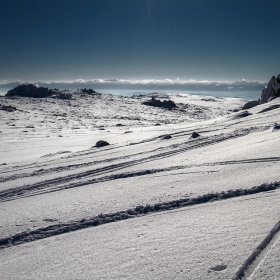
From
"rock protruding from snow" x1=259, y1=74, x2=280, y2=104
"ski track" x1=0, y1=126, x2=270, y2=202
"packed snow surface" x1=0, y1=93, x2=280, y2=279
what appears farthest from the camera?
"rock protruding from snow" x1=259, y1=74, x2=280, y2=104

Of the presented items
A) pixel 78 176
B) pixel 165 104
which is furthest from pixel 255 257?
pixel 165 104

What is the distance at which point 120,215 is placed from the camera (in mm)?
2818

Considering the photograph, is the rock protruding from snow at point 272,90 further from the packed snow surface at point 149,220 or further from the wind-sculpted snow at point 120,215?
the wind-sculpted snow at point 120,215

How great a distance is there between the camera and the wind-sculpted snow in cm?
253

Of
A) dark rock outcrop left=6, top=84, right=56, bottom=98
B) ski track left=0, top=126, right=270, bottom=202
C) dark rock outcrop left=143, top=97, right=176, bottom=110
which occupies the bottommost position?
ski track left=0, top=126, right=270, bottom=202

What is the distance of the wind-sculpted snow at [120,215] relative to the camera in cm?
253

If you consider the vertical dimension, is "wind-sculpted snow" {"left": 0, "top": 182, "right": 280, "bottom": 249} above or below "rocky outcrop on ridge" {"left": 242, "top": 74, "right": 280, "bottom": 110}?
below

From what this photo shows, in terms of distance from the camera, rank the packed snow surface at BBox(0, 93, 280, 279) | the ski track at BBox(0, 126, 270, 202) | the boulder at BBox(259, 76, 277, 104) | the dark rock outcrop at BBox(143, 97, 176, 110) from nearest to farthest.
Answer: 1. the packed snow surface at BBox(0, 93, 280, 279)
2. the ski track at BBox(0, 126, 270, 202)
3. the boulder at BBox(259, 76, 277, 104)
4. the dark rock outcrop at BBox(143, 97, 176, 110)

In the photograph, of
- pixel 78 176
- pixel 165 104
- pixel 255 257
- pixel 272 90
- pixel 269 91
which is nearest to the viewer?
pixel 255 257

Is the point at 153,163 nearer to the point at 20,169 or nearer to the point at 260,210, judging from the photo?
the point at 260,210

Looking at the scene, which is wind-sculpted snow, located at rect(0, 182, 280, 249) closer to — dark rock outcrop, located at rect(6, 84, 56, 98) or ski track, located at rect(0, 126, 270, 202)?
ski track, located at rect(0, 126, 270, 202)

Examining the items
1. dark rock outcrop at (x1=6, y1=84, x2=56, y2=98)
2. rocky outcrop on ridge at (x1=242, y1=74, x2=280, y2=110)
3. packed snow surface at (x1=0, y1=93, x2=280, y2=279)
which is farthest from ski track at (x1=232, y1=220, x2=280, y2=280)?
dark rock outcrop at (x1=6, y1=84, x2=56, y2=98)

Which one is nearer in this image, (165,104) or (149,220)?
(149,220)

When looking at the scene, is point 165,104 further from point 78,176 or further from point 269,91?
point 78,176
